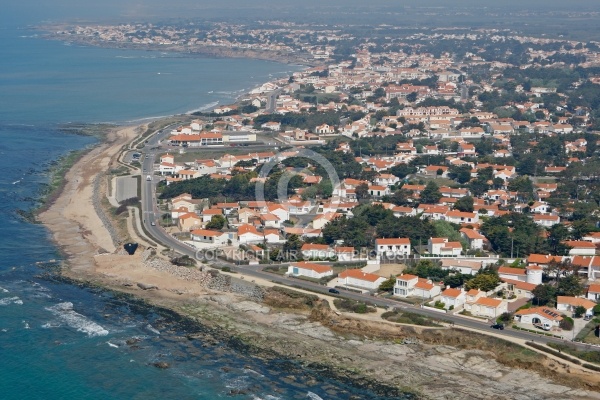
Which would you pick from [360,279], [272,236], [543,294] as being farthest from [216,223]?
[543,294]

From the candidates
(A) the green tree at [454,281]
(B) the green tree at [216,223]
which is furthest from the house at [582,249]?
(B) the green tree at [216,223]

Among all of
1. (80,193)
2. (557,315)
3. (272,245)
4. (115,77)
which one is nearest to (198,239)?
(272,245)

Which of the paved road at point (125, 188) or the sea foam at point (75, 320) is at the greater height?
the paved road at point (125, 188)

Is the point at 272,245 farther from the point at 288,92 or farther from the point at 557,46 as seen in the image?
the point at 557,46

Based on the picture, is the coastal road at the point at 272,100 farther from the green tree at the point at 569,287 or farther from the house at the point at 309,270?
the green tree at the point at 569,287

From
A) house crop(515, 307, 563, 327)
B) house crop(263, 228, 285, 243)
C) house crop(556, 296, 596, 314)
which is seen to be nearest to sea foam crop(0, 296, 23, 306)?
house crop(263, 228, 285, 243)

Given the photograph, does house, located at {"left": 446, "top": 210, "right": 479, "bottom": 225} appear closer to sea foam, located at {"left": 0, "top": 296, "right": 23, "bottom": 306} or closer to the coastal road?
sea foam, located at {"left": 0, "top": 296, "right": 23, "bottom": 306}

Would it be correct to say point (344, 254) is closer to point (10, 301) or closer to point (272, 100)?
point (10, 301)
